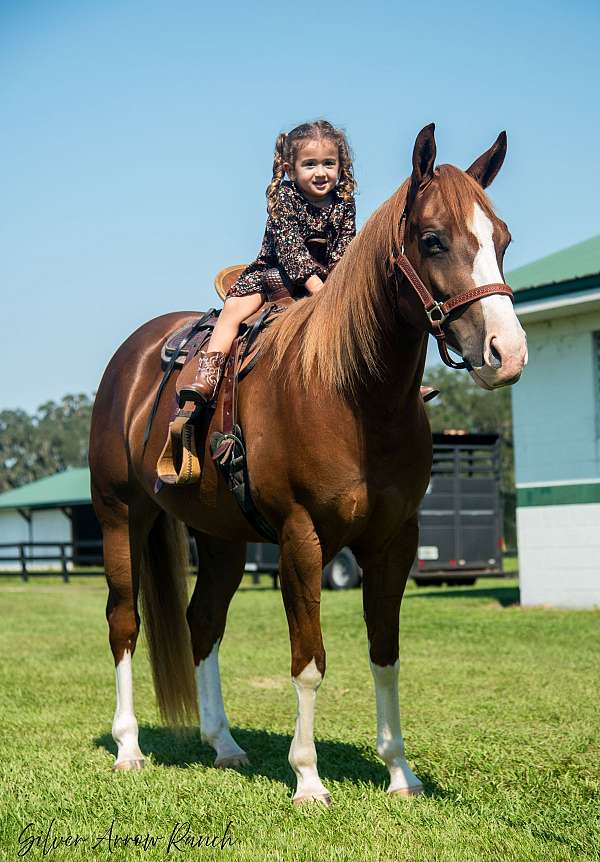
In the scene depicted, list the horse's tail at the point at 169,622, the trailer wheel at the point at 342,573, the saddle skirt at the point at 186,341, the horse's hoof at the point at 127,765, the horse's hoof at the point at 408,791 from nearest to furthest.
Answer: the horse's hoof at the point at 408,791
the horse's hoof at the point at 127,765
the saddle skirt at the point at 186,341
the horse's tail at the point at 169,622
the trailer wheel at the point at 342,573

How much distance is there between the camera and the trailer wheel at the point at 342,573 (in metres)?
20.7

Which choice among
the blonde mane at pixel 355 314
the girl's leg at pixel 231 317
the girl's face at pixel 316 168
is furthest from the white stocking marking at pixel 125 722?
the girl's face at pixel 316 168

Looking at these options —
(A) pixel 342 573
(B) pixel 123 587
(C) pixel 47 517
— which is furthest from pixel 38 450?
(B) pixel 123 587

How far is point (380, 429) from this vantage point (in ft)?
13.7

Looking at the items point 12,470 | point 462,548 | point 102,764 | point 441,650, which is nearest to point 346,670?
point 441,650

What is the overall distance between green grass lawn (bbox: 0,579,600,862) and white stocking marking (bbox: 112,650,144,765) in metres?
0.11

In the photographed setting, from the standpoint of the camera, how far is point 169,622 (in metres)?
5.78

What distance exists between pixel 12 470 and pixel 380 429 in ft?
317

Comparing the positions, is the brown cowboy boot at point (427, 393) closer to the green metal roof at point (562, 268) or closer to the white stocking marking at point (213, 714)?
the white stocking marking at point (213, 714)

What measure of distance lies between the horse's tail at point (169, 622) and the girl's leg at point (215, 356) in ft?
4.25

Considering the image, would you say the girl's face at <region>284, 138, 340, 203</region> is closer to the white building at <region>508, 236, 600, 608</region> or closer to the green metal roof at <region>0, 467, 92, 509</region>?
the white building at <region>508, 236, 600, 608</region>

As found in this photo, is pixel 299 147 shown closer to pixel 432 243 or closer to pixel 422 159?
pixel 422 159

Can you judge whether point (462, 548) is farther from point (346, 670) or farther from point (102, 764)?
point (102, 764)

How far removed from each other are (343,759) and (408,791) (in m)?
0.82
